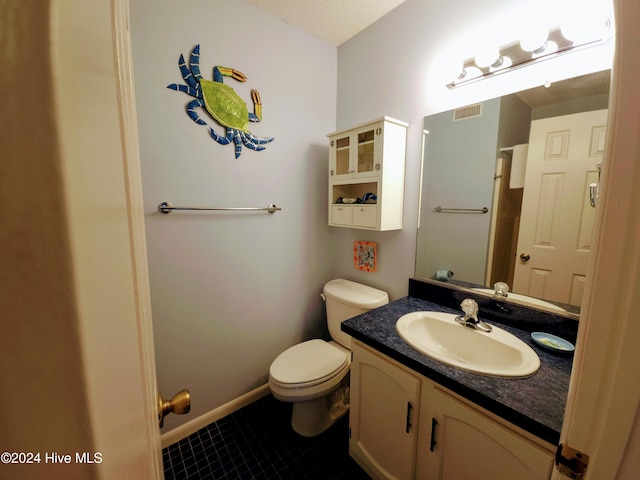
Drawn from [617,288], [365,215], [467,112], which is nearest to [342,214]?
[365,215]

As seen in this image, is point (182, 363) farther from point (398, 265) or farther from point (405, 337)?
point (398, 265)

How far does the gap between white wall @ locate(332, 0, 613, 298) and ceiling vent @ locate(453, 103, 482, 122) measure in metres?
0.03

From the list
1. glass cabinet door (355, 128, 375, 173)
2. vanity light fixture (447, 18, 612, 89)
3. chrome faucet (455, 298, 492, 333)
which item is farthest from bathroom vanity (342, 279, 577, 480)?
vanity light fixture (447, 18, 612, 89)

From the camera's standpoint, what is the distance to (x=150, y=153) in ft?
3.91

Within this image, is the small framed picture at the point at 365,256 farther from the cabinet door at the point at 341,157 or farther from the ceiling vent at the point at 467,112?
the ceiling vent at the point at 467,112

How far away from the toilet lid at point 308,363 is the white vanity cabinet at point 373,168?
798 millimetres

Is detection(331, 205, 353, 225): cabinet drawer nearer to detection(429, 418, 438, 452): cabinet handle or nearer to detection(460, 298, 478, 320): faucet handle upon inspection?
detection(460, 298, 478, 320): faucet handle

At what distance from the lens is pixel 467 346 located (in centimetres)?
109

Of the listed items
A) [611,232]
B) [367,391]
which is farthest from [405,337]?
[611,232]

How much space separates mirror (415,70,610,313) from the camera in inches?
37.1

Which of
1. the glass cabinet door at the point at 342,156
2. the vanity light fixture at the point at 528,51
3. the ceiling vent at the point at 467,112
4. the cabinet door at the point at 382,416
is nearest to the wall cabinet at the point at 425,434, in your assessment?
the cabinet door at the point at 382,416

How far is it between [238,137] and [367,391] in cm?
147

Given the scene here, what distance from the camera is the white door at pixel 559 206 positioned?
3.02ft

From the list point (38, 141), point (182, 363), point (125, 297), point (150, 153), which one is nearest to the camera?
point (38, 141)
